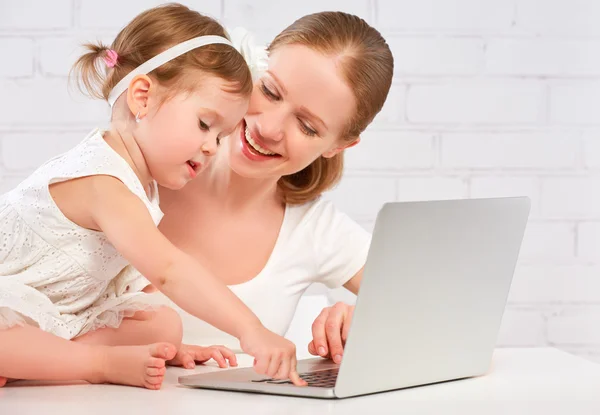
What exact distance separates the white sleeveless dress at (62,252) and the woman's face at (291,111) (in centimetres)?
23

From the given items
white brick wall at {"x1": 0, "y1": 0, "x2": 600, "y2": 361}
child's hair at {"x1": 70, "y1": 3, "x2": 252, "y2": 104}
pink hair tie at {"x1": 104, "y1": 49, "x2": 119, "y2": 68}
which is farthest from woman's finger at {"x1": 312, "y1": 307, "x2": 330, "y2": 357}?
white brick wall at {"x1": 0, "y1": 0, "x2": 600, "y2": 361}

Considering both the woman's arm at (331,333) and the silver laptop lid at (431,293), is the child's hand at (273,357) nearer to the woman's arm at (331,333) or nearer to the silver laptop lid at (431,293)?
the silver laptop lid at (431,293)

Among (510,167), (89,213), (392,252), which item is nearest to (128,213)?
(89,213)

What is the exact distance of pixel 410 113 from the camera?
2.01 metres

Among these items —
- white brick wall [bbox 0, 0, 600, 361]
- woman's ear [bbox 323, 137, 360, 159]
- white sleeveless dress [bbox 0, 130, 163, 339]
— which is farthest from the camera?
white brick wall [bbox 0, 0, 600, 361]

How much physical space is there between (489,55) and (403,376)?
4.39ft

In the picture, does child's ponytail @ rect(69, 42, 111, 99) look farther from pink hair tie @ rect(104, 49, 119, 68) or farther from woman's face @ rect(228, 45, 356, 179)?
woman's face @ rect(228, 45, 356, 179)

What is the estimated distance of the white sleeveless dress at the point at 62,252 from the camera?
3.46ft

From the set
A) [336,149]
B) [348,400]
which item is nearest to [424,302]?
[348,400]

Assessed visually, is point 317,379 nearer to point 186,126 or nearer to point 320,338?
point 320,338

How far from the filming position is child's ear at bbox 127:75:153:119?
3.73 ft

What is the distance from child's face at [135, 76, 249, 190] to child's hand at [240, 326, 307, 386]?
1.14 ft

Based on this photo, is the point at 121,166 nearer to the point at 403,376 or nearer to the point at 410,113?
the point at 403,376

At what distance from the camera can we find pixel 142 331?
113 cm
